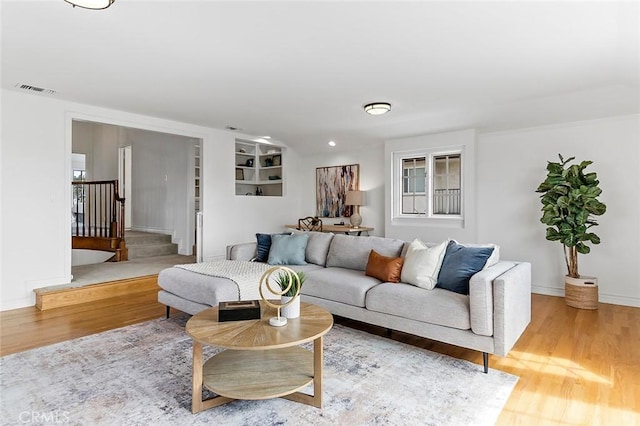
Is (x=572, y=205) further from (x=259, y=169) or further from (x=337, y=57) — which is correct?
(x=259, y=169)

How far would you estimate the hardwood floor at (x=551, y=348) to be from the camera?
2062mm

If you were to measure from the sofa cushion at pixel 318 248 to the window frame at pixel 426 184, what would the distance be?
218 cm

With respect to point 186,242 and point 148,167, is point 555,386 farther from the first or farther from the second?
point 148,167

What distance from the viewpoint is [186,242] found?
7.00 metres

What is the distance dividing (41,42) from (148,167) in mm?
5355

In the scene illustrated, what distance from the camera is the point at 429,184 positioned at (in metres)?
5.65

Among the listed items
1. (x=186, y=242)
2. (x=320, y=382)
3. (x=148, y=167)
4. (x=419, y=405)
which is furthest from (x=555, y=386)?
(x=148, y=167)

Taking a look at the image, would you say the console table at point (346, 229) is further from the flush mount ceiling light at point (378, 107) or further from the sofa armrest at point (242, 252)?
the flush mount ceiling light at point (378, 107)

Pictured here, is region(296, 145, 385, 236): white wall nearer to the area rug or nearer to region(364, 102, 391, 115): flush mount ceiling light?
region(364, 102, 391, 115): flush mount ceiling light

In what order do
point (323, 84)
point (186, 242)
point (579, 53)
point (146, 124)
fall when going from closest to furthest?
point (579, 53) < point (323, 84) < point (146, 124) < point (186, 242)

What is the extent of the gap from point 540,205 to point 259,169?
16.5 ft

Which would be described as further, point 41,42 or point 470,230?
point 470,230

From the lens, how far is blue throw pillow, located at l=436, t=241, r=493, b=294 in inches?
110

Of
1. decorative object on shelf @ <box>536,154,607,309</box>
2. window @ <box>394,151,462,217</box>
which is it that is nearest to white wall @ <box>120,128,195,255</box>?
window @ <box>394,151,462,217</box>
